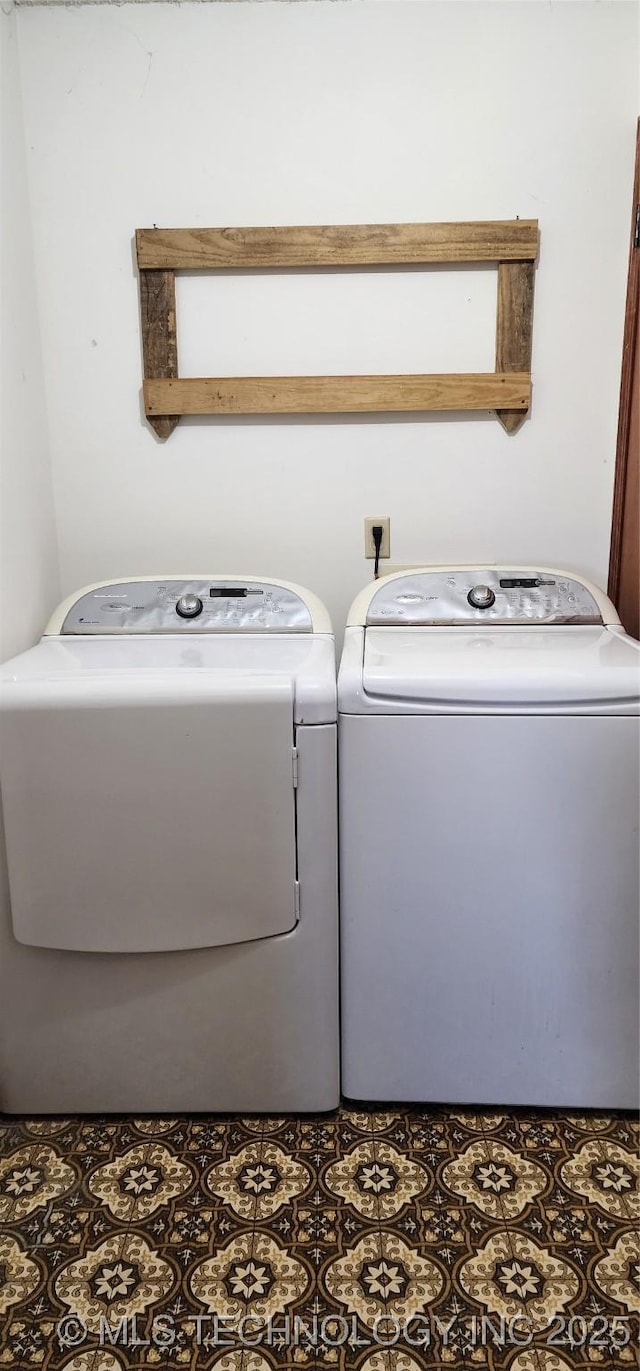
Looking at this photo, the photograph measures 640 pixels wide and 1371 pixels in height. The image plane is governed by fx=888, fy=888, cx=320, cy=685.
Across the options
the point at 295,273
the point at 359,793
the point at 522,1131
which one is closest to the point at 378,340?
the point at 295,273

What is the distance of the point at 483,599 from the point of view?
6.30 feet

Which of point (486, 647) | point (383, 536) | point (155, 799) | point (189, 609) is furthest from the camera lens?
point (383, 536)

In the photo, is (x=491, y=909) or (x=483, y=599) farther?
(x=483, y=599)

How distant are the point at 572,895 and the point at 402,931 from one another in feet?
1.01

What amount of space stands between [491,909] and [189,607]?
88 centimetres

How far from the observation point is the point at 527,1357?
1238mm

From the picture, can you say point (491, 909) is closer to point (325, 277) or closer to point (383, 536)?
point (383, 536)

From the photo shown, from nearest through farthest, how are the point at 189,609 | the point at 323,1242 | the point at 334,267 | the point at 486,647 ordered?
1. the point at 323,1242
2. the point at 486,647
3. the point at 189,609
4. the point at 334,267

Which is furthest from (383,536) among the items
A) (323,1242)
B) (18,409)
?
(323,1242)

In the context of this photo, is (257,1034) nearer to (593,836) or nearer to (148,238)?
(593,836)

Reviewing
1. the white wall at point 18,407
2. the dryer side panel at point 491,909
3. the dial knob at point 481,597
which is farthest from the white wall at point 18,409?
the dial knob at point 481,597

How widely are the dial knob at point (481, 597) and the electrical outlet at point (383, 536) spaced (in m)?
0.31

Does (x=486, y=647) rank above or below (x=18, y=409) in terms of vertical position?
below

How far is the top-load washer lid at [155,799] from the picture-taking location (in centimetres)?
150
